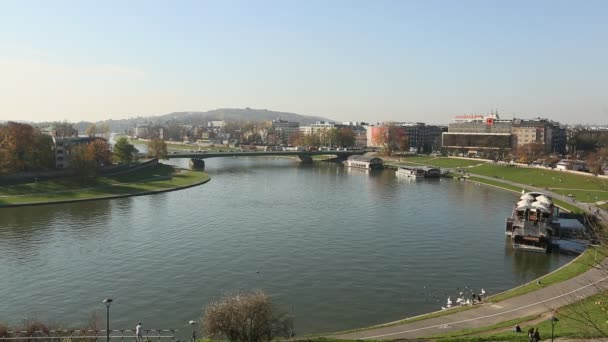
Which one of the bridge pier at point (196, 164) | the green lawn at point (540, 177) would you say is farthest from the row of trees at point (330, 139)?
the green lawn at point (540, 177)

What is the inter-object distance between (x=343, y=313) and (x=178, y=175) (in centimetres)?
7585

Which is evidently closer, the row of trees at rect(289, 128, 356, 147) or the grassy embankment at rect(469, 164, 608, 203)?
the grassy embankment at rect(469, 164, 608, 203)

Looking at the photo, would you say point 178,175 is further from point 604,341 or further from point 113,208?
point 604,341

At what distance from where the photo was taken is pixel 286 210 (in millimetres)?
64312

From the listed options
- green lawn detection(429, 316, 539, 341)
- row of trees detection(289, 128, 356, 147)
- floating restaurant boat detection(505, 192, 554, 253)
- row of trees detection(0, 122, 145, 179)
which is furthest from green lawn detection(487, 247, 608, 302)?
row of trees detection(289, 128, 356, 147)

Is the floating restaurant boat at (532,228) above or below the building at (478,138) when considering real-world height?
below

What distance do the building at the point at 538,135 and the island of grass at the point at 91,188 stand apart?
10620 cm

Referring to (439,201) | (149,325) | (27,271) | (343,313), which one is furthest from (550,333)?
(439,201)

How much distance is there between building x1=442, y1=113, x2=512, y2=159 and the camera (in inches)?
5945

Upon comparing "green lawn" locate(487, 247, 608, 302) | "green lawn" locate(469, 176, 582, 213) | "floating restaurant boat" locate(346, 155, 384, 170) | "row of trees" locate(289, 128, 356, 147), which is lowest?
"green lawn" locate(487, 247, 608, 302)

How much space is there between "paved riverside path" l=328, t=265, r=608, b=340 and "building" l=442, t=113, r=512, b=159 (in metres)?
118

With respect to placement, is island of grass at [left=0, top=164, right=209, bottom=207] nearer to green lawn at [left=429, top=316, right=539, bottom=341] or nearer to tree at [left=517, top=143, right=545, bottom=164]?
green lawn at [left=429, top=316, right=539, bottom=341]

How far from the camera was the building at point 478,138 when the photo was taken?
15100 centimetres

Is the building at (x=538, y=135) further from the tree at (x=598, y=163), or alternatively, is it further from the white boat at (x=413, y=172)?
the white boat at (x=413, y=172)
